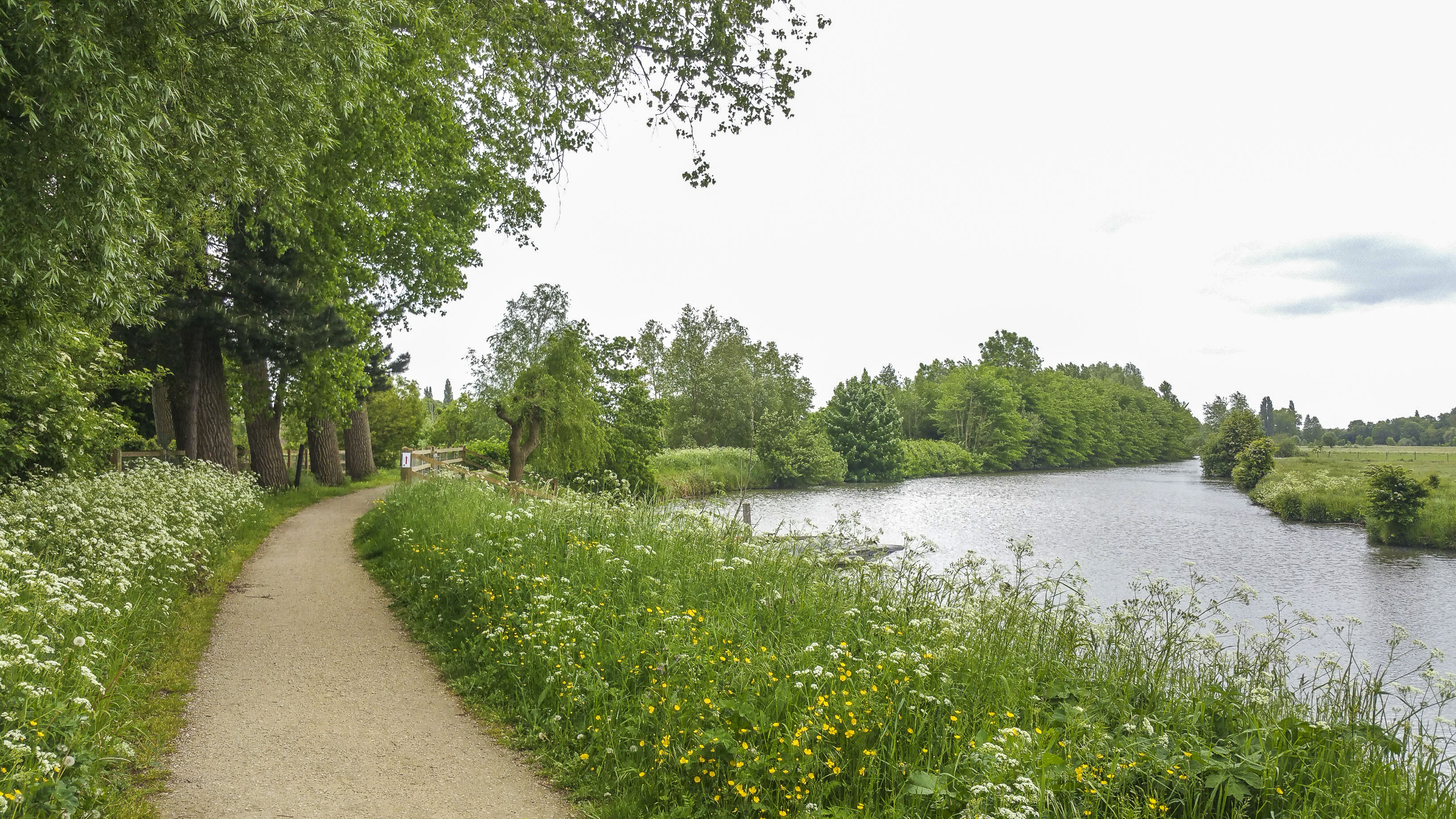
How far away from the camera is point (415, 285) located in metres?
19.0

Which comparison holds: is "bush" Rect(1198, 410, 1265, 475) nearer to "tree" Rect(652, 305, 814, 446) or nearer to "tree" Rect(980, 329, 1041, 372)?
"tree" Rect(652, 305, 814, 446)

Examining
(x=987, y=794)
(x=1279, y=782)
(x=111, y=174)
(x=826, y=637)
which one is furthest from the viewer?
(x=826, y=637)

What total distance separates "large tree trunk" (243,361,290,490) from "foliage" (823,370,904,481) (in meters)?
35.3

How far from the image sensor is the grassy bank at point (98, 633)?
3.39 m

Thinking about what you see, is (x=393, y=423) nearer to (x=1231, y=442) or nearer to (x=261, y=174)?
(x=261, y=174)

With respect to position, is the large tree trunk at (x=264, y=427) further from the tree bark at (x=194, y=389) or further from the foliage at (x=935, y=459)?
the foliage at (x=935, y=459)

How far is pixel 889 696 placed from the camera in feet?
13.5

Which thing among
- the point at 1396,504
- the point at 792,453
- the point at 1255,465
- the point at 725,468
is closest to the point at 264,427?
the point at 725,468

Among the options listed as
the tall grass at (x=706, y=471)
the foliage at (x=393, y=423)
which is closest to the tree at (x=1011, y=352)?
the tall grass at (x=706, y=471)

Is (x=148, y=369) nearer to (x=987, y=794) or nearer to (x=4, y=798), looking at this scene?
(x=4, y=798)

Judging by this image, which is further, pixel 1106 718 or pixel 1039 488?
pixel 1039 488

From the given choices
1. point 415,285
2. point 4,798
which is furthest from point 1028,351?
point 4,798

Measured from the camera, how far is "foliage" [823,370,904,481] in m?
49.8

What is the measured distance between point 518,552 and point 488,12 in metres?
7.00
